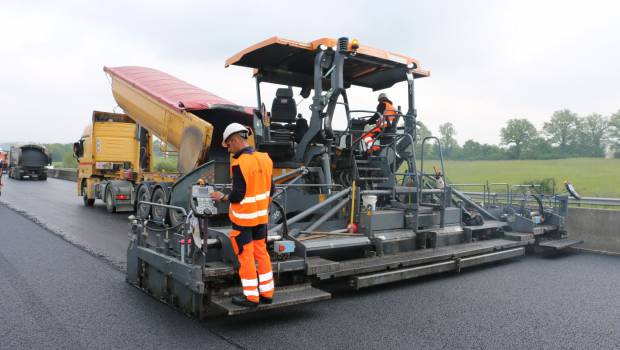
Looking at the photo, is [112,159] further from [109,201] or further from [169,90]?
[169,90]

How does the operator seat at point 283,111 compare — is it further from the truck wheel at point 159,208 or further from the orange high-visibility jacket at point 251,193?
the orange high-visibility jacket at point 251,193

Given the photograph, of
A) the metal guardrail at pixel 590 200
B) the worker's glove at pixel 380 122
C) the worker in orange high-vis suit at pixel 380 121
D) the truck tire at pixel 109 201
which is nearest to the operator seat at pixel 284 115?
the worker in orange high-vis suit at pixel 380 121

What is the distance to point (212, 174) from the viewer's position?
679 cm

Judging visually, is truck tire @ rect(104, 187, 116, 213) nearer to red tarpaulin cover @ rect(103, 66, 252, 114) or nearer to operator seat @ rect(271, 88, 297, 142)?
red tarpaulin cover @ rect(103, 66, 252, 114)

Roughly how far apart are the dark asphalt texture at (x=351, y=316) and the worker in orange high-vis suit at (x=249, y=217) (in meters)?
0.36

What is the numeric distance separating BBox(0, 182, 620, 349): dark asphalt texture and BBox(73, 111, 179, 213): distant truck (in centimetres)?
604

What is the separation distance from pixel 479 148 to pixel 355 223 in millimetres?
24891

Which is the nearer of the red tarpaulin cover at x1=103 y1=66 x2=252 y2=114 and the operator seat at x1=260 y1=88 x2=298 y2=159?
the operator seat at x1=260 y1=88 x2=298 y2=159

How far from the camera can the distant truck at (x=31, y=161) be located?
2819 cm

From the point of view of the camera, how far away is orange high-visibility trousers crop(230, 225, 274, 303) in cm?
388

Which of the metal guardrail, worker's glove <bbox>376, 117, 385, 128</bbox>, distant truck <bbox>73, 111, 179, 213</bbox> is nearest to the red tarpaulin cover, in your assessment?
distant truck <bbox>73, 111, 179, 213</bbox>

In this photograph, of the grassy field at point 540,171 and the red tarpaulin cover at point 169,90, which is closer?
the red tarpaulin cover at point 169,90

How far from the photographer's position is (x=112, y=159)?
1338cm

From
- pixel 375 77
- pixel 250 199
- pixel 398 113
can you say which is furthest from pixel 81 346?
pixel 375 77
